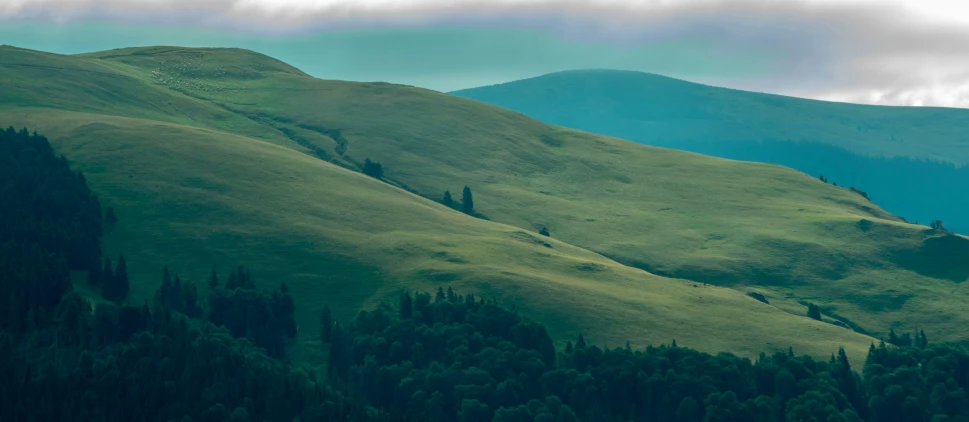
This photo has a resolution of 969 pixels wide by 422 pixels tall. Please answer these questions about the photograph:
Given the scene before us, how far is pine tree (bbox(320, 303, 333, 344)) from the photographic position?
625 feet

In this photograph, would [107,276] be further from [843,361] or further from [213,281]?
[843,361]

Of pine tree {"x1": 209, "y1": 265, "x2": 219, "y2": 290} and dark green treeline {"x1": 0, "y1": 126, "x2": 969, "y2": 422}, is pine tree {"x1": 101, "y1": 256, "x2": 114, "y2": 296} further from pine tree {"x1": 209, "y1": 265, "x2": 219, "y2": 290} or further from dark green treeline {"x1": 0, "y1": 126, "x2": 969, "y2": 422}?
pine tree {"x1": 209, "y1": 265, "x2": 219, "y2": 290}

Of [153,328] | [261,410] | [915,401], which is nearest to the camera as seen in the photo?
[261,410]

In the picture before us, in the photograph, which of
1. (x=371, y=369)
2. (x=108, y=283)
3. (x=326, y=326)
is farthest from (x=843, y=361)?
(x=108, y=283)

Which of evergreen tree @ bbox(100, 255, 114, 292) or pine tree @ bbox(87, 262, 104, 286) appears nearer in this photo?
evergreen tree @ bbox(100, 255, 114, 292)

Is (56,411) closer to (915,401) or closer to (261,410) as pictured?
(261,410)

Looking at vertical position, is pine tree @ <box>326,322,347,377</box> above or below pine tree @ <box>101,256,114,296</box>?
below

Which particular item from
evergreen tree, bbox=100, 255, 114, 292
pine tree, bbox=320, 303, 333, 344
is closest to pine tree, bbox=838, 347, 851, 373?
pine tree, bbox=320, 303, 333, 344

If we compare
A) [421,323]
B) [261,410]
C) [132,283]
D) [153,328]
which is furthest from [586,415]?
[132,283]

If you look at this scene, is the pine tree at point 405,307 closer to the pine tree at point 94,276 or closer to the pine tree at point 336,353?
the pine tree at point 336,353

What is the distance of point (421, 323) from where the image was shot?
19150 centimetres

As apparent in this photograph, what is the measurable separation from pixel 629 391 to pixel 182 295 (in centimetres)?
6728

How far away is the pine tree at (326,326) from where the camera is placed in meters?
190

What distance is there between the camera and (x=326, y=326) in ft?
628
